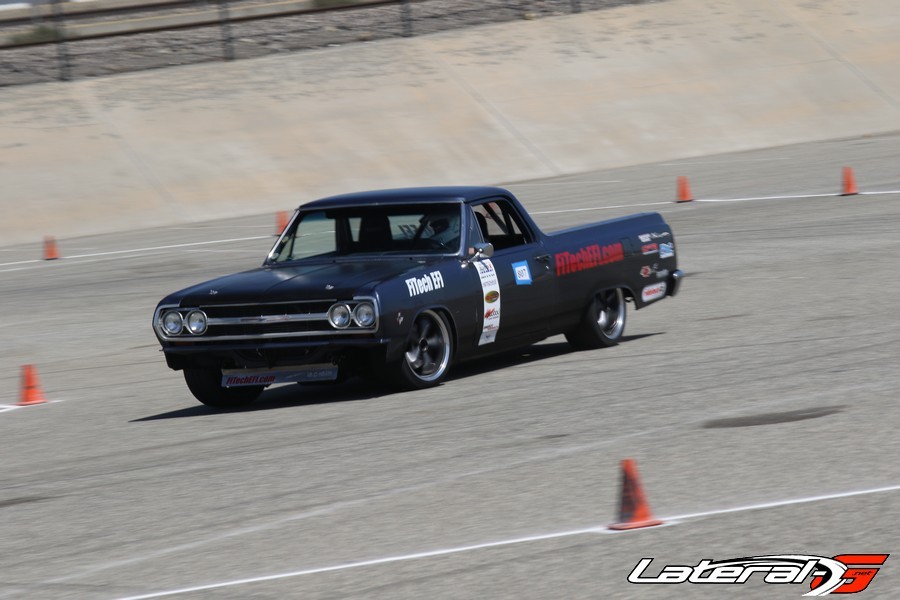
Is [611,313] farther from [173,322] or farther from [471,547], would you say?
[471,547]

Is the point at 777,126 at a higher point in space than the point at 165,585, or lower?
lower

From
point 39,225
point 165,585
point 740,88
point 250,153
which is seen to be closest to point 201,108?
point 250,153

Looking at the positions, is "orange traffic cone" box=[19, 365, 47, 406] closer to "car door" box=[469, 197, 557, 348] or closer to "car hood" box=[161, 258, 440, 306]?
"car hood" box=[161, 258, 440, 306]

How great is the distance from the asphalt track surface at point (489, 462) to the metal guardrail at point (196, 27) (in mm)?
Result: 19162

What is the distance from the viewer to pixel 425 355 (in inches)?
430

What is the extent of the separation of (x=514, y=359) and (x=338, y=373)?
244 centimetres

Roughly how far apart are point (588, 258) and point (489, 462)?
430cm

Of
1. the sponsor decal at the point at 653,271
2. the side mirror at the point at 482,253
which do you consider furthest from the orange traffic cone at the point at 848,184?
the side mirror at the point at 482,253

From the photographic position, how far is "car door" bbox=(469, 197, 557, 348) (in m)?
11.3

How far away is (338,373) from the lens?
1044 centimetres

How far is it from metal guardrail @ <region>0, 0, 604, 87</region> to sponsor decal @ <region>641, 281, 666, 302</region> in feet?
74.3

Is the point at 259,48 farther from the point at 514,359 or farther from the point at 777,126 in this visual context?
the point at 514,359

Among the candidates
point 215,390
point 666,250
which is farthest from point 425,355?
point 666,250

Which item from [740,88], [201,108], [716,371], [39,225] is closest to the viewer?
[716,371]
